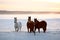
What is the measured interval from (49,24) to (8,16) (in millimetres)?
322

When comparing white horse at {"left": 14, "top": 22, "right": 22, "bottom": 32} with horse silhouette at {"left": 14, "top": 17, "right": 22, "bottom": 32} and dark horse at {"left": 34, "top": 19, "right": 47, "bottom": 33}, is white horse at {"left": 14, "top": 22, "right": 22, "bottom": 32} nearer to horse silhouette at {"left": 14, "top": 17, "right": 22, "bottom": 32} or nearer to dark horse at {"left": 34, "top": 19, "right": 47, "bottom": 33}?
horse silhouette at {"left": 14, "top": 17, "right": 22, "bottom": 32}

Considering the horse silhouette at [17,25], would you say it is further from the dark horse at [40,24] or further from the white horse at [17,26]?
the dark horse at [40,24]

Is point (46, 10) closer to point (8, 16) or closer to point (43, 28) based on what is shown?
point (43, 28)

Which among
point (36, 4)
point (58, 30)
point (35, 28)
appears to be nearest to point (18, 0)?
point (36, 4)

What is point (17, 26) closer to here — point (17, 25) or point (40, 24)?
point (17, 25)

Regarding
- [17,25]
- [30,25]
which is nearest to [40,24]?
[30,25]

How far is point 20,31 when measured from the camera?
1.04m

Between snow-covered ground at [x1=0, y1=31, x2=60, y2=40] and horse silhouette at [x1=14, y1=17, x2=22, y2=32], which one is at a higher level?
horse silhouette at [x1=14, y1=17, x2=22, y2=32]

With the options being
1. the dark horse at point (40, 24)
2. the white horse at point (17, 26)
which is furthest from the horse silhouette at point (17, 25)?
the dark horse at point (40, 24)

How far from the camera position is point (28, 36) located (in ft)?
3.39

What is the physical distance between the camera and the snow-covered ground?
1.02 meters

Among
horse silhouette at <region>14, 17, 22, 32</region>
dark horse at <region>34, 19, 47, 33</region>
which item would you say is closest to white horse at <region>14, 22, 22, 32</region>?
horse silhouette at <region>14, 17, 22, 32</region>

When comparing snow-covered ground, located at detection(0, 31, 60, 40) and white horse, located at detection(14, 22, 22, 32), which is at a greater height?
white horse, located at detection(14, 22, 22, 32)

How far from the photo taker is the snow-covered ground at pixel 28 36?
1018 mm
